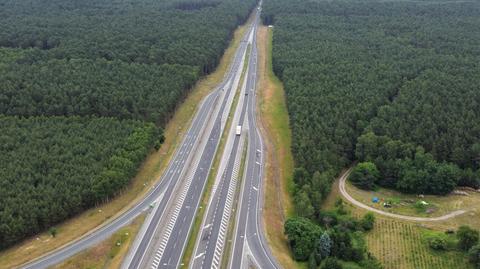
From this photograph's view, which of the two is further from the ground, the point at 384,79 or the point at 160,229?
the point at 384,79

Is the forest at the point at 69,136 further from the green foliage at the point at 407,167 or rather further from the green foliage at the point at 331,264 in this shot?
the green foliage at the point at 407,167

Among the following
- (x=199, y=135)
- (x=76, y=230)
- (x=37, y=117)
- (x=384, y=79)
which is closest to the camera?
(x=76, y=230)

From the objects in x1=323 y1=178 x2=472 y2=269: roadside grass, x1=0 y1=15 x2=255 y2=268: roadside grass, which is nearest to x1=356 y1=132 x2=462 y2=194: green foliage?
x1=323 y1=178 x2=472 y2=269: roadside grass

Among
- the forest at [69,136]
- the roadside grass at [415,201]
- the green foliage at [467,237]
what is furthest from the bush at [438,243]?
the forest at [69,136]

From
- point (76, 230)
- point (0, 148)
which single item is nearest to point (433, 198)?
point (76, 230)

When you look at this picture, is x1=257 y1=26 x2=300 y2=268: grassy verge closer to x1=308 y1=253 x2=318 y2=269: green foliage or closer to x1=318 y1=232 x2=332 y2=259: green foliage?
x1=308 y1=253 x2=318 y2=269: green foliage

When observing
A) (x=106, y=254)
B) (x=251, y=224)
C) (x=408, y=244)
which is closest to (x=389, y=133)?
(x=408, y=244)

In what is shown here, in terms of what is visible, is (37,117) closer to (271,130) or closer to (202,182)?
(202,182)
